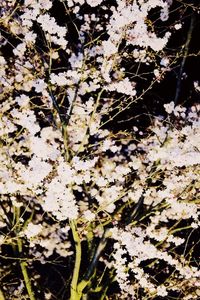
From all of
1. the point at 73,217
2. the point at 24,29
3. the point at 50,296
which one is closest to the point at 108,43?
the point at 24,29

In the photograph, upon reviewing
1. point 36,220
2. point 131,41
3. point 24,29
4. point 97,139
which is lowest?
point 36,220

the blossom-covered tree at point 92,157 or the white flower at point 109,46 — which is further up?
the white flower at point 109,46

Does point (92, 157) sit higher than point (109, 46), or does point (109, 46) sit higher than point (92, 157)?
point (109, 46)

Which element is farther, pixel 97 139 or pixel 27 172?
pixel 97 139

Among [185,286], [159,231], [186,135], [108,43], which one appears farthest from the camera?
[185,286]

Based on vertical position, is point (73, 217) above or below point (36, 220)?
above

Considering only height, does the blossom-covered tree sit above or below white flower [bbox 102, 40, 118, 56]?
below

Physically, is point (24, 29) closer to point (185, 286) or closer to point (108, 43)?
point (108, 43)

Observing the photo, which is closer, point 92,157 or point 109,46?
point 109,46

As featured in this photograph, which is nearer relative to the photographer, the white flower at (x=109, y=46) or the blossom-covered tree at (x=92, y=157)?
the white flower at (x=109, y=46)

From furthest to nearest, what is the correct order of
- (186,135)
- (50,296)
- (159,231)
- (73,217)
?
(50,296) → (159,231) → (186,135) → (73,217)

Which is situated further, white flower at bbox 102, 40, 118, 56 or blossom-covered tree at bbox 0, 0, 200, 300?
blossom-covered tree at bbox 0, 0, 200, 300
